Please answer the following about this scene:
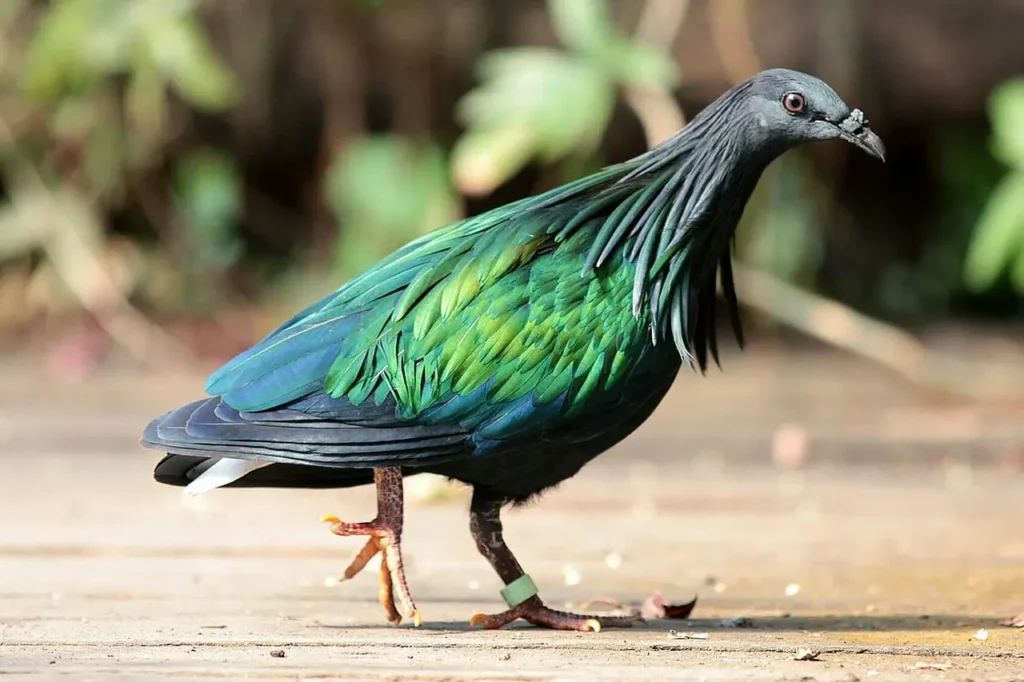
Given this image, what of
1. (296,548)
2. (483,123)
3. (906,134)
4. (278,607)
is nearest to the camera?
(278,607)

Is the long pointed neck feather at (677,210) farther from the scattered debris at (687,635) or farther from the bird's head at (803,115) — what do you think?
the scattered debris at (687,635)

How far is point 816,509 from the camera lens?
5.69 metres

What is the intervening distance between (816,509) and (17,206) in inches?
230

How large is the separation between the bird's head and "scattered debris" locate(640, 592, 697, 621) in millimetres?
1164

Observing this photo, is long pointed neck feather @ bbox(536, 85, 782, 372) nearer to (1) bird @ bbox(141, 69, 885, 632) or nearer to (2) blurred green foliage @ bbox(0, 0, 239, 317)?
(1) bird @ bbox(141, 69, 885, 632)

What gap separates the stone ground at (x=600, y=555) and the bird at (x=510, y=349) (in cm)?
36

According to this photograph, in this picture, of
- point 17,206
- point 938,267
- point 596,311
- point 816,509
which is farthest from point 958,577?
point 17,206

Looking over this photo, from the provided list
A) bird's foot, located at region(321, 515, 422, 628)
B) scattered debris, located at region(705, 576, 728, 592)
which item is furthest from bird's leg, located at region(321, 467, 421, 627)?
scattered debris, located at region(705, 576, 728, 592)

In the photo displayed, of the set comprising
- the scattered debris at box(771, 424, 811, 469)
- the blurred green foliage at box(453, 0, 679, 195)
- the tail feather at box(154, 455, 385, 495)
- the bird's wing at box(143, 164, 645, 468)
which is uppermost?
the blurred green foliage at box(453, 0, 679, 195)

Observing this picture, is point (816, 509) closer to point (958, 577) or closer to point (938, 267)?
point (958, 577)

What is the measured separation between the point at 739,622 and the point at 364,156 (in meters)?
5.75

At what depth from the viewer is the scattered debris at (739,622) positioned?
3773 millimetres

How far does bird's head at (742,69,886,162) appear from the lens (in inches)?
142

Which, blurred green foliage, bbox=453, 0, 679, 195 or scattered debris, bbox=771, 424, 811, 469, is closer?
scattered debris, bbox=771, 424, 811, 469
